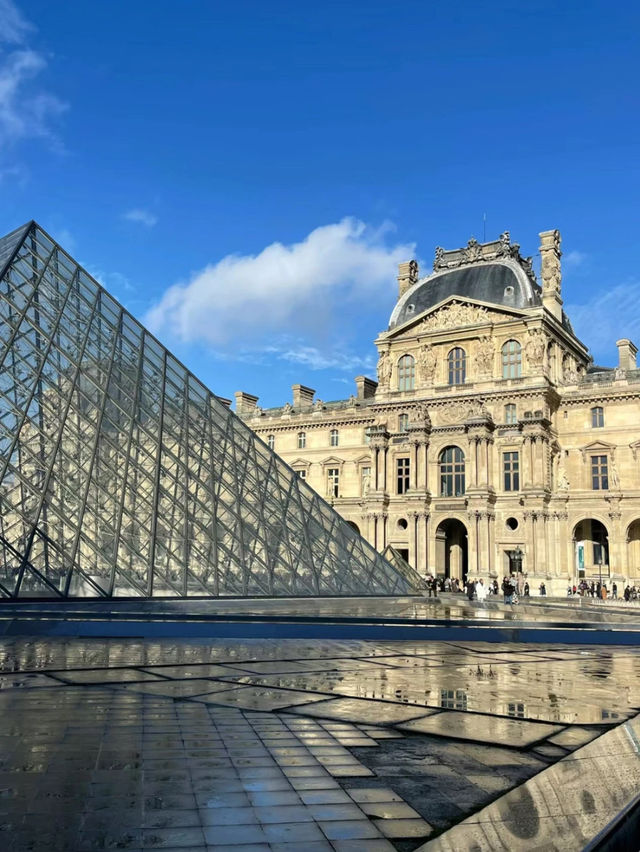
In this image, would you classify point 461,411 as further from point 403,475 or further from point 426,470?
point 403,475

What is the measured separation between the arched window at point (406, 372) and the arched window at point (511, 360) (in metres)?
5.51

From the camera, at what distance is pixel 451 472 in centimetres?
4322

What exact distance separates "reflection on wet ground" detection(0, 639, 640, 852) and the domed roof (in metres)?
35.8

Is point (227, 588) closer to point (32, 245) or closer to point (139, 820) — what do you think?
point (32, 245)

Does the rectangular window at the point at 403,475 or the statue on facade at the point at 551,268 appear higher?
the statue on facade at the point at 551,268

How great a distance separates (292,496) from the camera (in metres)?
21.4

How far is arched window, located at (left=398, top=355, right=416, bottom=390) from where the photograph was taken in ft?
150

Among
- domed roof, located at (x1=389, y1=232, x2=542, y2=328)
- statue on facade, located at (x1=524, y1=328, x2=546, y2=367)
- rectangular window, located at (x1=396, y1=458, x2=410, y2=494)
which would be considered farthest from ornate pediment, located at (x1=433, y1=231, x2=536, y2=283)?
rectangular window, located at (x1=396, y1=458, x2=410, y2=494)

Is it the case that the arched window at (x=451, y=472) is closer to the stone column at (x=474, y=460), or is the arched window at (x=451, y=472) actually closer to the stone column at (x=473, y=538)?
the stone column at (x=474, y=460)

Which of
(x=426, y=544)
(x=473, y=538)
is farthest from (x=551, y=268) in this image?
(x=426, y=544)

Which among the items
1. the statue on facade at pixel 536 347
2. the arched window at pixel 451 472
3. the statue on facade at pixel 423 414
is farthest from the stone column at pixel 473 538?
the statue on facade at pixel 536 347

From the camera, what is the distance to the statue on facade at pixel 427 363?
146 ft

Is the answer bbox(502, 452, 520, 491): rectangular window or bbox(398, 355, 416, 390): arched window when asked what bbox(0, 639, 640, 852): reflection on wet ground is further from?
bbox(398, 355, 416, 390): arched window

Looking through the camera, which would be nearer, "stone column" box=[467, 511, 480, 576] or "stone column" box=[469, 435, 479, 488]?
"stone column" box=[467, 511, 480, 576]
